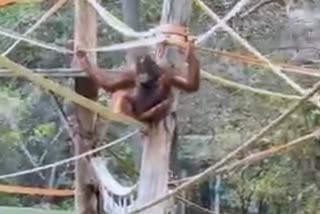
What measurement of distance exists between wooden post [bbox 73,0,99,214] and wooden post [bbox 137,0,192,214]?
317mm

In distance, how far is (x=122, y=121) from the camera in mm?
1934

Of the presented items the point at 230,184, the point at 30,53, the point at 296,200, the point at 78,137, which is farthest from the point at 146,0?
the point at 78,137

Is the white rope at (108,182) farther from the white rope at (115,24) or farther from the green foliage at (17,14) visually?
the green foliage at (17,14)

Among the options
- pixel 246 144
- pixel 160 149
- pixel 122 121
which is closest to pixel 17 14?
pixel 122 121

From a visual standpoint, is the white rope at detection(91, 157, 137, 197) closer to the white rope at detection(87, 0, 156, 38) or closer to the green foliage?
the white rope at detection(87, 0, 156, 38)

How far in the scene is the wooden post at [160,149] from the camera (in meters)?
1.81

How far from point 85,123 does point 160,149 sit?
1.30 feet

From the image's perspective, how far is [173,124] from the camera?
190 centimetres

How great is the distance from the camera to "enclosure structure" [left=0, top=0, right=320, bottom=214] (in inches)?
65.9

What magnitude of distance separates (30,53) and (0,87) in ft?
0.68

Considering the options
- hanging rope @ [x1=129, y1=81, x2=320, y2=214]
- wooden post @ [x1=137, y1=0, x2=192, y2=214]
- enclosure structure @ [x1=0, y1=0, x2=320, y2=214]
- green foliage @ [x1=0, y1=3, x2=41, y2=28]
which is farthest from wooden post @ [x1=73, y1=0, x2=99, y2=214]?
green foliage @ [x1=0, y1=3, x2=41, y2=28]

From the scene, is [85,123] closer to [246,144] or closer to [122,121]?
[122,121]

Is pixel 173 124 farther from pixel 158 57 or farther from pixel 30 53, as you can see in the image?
pixel 30 53

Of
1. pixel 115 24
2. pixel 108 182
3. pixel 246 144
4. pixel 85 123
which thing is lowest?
pixel 108 182
